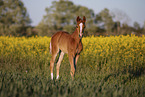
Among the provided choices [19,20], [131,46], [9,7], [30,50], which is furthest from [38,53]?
[9,7]

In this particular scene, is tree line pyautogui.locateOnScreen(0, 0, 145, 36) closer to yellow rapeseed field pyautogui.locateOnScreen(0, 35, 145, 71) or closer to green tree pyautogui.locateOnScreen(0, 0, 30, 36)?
green tree pyautogui.locateOnScreen(0, 0, 30, 36)

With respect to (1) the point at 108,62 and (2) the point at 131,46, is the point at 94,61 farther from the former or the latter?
(2) the point at 131,46

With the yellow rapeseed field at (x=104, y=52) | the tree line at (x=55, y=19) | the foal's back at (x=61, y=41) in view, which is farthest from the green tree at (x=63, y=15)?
the foal's back at (x=61, y=41)

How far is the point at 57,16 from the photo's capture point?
151 feet

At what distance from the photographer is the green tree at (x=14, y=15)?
39.7 meters

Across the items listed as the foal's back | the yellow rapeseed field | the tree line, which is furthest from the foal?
the tree line

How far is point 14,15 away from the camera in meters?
40.4

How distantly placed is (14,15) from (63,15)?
13016mm

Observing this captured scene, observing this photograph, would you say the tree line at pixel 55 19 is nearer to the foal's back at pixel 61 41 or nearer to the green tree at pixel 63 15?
the green tree at pixel 63 15

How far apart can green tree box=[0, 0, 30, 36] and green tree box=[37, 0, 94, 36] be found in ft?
13.1

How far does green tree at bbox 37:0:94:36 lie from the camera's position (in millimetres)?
44438

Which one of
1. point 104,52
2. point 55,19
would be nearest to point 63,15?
point 55,19

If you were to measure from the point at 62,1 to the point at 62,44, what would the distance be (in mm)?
43580

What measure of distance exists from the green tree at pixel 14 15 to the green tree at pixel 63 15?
400 centimetres
